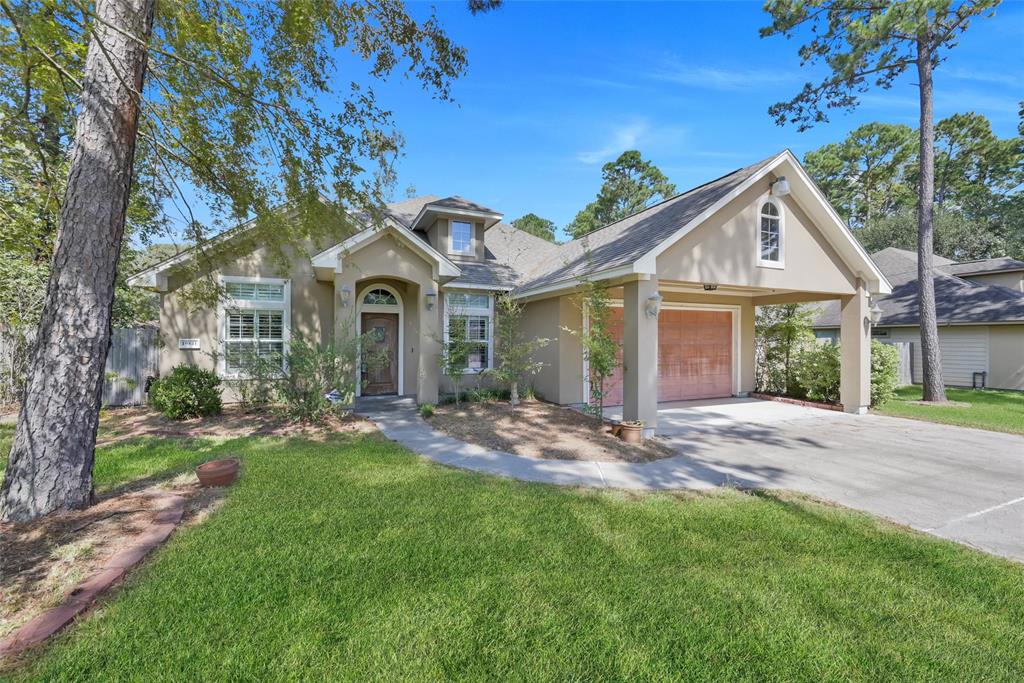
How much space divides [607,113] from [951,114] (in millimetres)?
30542

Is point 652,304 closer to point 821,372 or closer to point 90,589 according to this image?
point 821,372

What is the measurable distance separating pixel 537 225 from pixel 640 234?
33.7 meters

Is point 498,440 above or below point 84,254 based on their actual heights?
below

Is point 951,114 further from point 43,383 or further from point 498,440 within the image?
point 43,383

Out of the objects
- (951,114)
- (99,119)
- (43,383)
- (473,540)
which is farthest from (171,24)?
(951,114)

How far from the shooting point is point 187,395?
8836 mm

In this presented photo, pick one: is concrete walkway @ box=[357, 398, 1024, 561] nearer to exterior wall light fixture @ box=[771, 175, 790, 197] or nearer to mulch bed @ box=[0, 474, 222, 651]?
mulch bed @ box=[0, 474, 222, 651]

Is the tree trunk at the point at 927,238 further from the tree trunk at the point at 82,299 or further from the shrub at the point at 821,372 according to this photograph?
the tree trunk at the point at 82,299

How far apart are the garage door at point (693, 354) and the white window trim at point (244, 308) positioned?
28.7ft

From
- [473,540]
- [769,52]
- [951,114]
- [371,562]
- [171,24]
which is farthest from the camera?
[951,114]

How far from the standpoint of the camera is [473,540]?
A: 397 cm

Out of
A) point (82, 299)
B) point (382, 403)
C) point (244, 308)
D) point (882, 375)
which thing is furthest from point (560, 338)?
point (82, 299)

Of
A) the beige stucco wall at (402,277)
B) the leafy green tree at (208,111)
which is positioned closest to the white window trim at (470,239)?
the beige stucco wall at (402,277)

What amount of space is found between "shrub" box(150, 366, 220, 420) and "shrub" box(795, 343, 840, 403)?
15196mm
